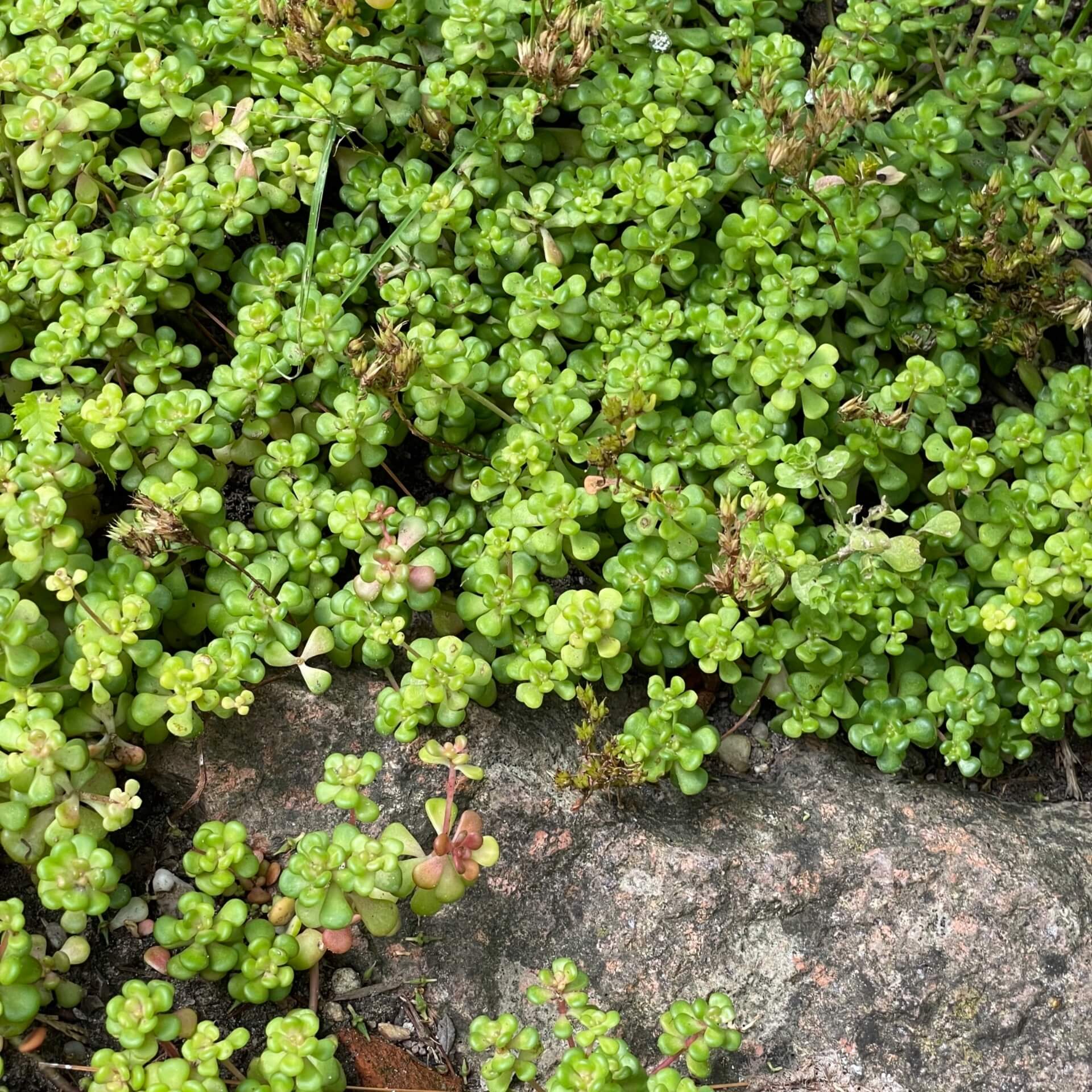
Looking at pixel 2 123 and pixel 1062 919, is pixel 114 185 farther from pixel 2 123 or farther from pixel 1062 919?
pixel 1062 919

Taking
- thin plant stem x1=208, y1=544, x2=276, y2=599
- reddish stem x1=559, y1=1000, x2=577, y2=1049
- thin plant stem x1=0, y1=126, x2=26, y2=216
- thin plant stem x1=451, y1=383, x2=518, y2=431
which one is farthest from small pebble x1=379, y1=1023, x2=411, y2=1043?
thin plant stem x1=0, y1=126, x2=26, y2=216

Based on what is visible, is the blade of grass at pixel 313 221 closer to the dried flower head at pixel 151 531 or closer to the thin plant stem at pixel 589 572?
the dried flower head at pixel 151 531

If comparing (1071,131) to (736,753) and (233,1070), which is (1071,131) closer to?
(736,753)

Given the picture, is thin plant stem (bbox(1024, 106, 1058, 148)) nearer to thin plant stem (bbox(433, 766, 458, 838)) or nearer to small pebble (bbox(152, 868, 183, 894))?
thin plant stem (bbox(433, 766, 458, 838))

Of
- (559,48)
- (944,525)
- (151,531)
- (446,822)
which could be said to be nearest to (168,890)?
(446,822)

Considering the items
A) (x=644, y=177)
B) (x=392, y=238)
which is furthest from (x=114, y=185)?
(x=644, y=177)

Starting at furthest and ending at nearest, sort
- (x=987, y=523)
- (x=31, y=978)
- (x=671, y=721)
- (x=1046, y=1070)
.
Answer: (x=987, y=523) < (x=671, y=721) < (x=1046, y=1070) < (x=31, y=978)

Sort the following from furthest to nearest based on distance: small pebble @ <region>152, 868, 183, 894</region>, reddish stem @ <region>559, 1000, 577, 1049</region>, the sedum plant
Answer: small pebble @ <region>152, 868, 183, 894</region> < reddish stem @ <region>559, 1000, 577, 1049</region> < the sedum plant
